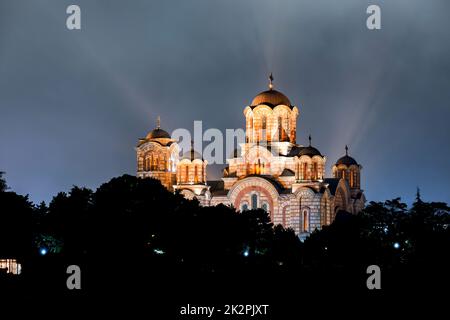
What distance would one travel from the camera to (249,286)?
5038 centimetres

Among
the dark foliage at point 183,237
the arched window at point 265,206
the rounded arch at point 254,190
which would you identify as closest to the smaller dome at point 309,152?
the rounded arch at point 254,190

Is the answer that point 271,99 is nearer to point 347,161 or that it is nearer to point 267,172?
point 267,172

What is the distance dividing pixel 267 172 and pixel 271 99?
20.7 ft

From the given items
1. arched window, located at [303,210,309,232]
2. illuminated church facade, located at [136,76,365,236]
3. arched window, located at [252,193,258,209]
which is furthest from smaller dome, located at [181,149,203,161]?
arched window, located at [303,210,309,232]

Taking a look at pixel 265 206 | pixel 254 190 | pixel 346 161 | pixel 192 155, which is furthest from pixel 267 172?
pixel 346 161

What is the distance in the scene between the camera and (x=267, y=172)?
303 feet

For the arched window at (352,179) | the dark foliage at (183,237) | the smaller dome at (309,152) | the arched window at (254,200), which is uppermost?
the smaller dome at (309,152)

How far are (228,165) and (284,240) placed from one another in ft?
70.9

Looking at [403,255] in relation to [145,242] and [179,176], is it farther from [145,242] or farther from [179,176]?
[179,176]

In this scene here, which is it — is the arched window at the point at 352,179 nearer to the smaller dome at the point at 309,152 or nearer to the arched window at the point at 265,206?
the smaller dome at the point at 309,152

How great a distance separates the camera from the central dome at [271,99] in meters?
92.9

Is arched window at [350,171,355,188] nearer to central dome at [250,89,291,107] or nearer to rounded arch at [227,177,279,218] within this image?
central dome at [250,89,291,107]

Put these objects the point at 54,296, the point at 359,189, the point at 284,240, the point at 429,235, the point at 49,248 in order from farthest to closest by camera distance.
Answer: the point at 359,189, the point at 284,240, the point at 49,248, the point at 429,235, the point at 54,296

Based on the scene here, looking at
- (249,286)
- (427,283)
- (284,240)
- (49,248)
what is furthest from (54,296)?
(284,240)
